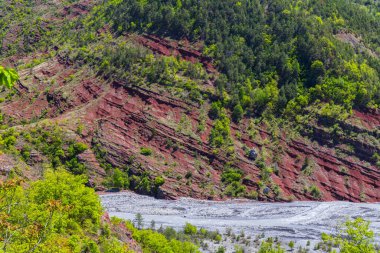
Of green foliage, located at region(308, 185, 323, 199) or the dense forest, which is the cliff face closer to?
green foliage, located at region(308, 185, 323, 199)

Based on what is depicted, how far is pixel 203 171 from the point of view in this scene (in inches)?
3019

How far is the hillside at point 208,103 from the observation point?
7519 cm

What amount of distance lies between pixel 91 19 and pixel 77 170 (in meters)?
53.7

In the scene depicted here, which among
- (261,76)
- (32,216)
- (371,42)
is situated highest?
(32,216)

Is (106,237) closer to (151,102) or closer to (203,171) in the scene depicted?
(203,171)

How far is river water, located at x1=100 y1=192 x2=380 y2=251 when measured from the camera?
62875 mm

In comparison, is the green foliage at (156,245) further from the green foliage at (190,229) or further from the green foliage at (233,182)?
the green foliage at (233,182)

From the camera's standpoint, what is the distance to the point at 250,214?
6862 cm

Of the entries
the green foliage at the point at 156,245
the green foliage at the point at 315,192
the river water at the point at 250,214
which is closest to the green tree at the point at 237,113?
the river water at the point at 250,214

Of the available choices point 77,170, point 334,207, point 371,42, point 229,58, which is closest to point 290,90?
point 229,58

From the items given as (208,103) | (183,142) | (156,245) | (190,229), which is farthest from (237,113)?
(156,245)

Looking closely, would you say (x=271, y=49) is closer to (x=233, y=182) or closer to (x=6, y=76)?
(x=233, y=182)

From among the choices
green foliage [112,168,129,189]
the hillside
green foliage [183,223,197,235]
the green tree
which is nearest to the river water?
green foliage [112,168,129,189]

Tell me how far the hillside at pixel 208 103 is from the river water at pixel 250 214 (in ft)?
8.34
